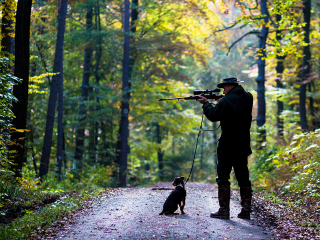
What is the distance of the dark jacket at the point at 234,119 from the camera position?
648 centimetres

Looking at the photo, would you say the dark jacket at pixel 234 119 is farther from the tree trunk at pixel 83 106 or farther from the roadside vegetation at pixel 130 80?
the tree trunk at pixel 83 106

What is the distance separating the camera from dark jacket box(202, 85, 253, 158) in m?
6.48

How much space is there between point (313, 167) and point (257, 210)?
2.59m

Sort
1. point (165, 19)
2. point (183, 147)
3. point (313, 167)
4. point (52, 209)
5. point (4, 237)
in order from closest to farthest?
point (4, 237) < point (52, 209) < point (313, 167) < point (165, 19) < point (183, 147)

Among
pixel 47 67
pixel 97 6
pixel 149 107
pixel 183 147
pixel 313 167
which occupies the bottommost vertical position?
pixel 183 147

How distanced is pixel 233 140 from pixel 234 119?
0.42m

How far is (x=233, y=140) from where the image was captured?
653cm

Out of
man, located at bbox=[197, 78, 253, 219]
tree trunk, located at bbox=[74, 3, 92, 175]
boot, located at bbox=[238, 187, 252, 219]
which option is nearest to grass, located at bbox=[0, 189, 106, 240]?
man, located at bbox=[197, 78, 253, 219]

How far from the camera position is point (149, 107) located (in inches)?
853

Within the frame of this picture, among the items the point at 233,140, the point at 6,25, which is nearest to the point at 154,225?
the point at 233,140

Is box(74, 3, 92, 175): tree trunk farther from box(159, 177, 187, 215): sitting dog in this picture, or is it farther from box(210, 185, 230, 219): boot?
box(210, 185, 230, 219): boot

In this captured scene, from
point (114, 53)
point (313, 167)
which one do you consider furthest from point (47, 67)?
point (313, 167)

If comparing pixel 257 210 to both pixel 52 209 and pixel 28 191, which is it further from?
pixel 28 191

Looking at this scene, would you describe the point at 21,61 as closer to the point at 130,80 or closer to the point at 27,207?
the point at 27,207
